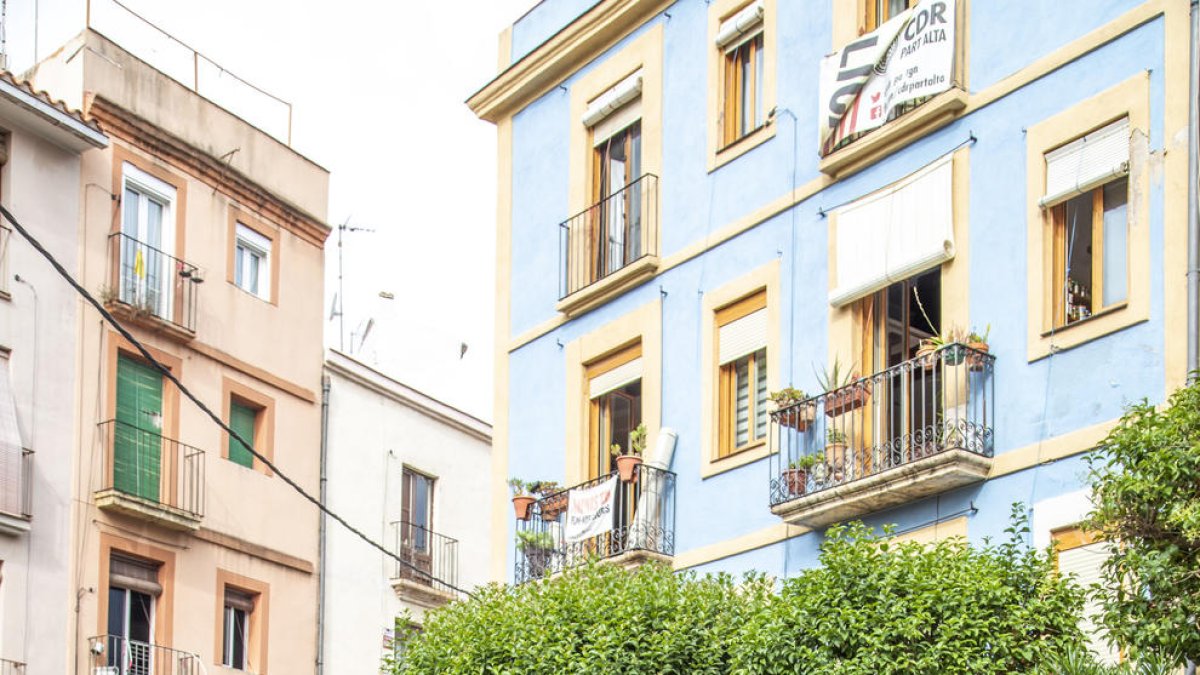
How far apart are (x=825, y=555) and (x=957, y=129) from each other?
4.72m

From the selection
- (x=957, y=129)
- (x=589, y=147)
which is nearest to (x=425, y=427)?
(x=589, y=147)

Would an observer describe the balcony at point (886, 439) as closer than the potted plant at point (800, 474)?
Yes

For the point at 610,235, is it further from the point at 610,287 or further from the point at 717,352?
the point at 717,352

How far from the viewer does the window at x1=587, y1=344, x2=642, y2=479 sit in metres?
23.2

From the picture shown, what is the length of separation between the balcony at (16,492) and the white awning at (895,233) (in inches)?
512

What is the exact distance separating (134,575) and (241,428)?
371cm

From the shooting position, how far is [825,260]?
20.5 meters

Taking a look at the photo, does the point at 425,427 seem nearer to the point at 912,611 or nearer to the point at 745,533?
the point at 745,533

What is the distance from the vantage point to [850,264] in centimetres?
1995

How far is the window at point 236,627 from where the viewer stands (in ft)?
105

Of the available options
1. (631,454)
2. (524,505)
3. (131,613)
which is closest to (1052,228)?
(631,454)

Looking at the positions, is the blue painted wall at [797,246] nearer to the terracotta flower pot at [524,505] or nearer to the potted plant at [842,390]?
the potted plant at [842,390]

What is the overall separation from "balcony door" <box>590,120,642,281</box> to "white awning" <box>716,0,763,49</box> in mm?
1855

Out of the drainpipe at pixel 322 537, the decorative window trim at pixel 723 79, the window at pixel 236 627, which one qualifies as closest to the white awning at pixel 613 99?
the decorative window trim at pixel 723 79
